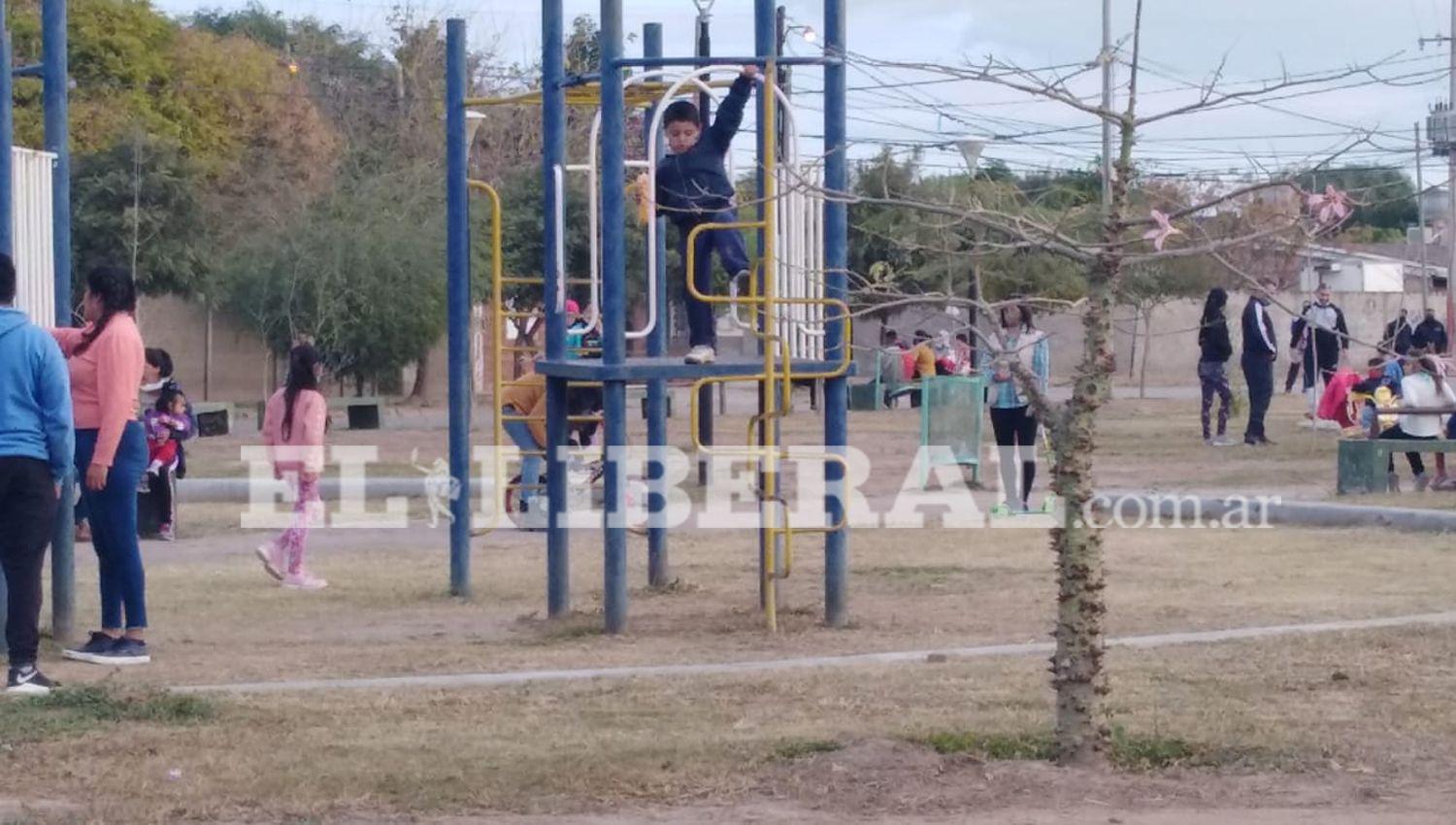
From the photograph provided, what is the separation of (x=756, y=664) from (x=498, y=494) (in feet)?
12.2

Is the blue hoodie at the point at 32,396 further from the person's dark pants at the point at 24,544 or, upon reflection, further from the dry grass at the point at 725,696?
the dry grass at the point at 725,696

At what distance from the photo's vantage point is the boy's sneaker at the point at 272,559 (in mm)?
12734

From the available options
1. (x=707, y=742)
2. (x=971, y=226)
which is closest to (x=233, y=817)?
(x=707, y=742)

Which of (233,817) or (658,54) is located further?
(658,54)

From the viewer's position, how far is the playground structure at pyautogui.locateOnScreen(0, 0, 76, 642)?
9797mm

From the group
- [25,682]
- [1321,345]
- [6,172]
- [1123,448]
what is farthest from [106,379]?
[1321,345]

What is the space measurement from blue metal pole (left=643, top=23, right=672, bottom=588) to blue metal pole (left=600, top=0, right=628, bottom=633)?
16.3 inches

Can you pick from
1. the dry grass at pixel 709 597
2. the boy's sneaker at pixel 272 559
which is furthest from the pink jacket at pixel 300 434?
the dry grass at pixel 709 597

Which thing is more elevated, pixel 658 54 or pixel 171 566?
pixel 658 54

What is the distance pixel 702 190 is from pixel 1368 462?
30.5 feet

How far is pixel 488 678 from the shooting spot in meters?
9.06

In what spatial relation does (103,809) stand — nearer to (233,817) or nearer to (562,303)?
(233,817)

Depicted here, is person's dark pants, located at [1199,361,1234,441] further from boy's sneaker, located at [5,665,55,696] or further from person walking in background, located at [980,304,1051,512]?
boy's sneaker, located at [5,665,55,696]

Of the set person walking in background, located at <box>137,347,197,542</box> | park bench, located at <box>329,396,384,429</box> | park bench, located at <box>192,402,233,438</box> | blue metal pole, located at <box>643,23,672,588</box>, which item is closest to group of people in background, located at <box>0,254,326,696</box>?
blue metal pole, located at <box>643,23,672,588</box>
